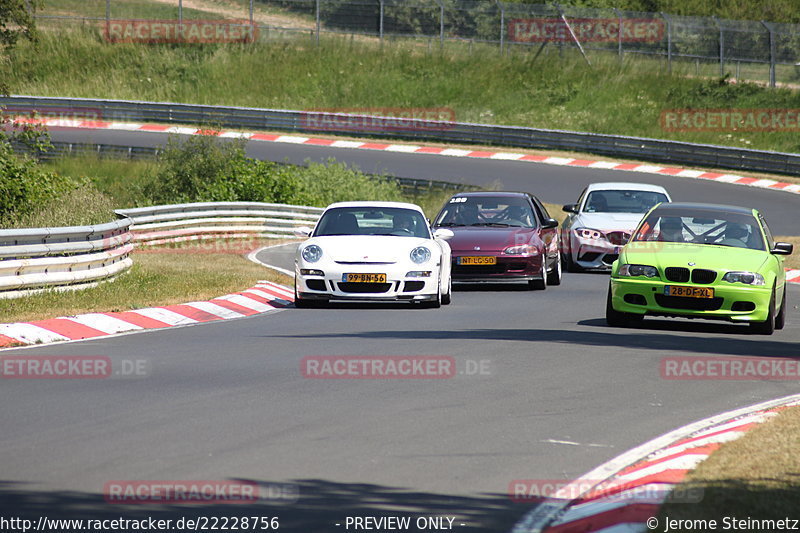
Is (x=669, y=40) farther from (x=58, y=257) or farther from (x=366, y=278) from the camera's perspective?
(x=58, y=257)

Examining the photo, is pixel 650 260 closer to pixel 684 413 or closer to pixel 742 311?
pixel 742 311

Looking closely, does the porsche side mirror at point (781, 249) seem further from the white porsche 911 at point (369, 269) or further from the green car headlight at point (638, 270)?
the white porsche 911 at point (369, 269)

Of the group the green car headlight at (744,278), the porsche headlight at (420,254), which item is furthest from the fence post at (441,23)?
the green car headlight at (744,278)

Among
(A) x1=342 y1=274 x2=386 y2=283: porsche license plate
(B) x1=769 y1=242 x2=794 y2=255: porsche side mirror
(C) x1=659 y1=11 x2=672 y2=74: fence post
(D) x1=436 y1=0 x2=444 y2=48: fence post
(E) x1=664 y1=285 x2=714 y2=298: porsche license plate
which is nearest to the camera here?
(E) x1=664 y1=285 x2=714 y2=298: porsche license plate

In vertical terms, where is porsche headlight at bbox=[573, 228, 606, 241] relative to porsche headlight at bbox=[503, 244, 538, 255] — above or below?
below

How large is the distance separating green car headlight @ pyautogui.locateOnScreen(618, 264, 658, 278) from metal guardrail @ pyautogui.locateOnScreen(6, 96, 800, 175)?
25.7 metres

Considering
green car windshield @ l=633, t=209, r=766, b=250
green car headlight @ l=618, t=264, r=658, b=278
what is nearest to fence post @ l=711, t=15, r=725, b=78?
green car windshield @ l=633, t=209, r=766, b=250

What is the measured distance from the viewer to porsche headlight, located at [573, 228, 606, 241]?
21.4m

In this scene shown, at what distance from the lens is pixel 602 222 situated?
70.5ft

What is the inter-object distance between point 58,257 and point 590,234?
9.74 meters

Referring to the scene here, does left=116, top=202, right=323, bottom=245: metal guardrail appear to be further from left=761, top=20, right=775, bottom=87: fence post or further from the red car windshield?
left=761, top=20, right=775, bottom=87: fence post

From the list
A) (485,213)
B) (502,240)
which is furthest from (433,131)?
(502,240)

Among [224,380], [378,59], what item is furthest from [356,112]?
[224,380]

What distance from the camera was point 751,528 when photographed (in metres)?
5.40
